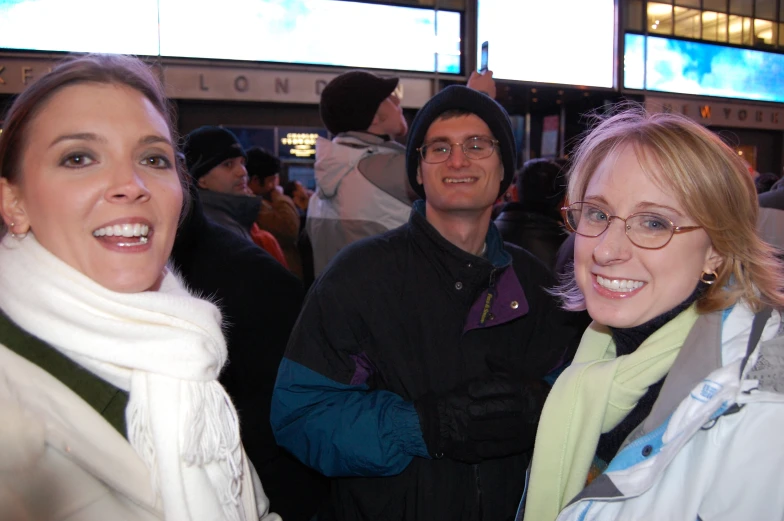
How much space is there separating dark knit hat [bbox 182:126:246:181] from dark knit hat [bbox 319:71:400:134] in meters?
0.59

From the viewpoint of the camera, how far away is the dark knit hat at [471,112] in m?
2.11

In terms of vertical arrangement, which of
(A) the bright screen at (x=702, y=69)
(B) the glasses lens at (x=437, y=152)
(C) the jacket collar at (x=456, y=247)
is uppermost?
(A) the bright screen at (x=702, y=69)

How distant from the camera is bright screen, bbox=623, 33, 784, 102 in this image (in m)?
13.5

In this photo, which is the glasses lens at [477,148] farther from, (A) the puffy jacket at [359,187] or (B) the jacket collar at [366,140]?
(B) the jacket collar at [366,140]

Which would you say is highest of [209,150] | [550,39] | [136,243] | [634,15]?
[634,15]

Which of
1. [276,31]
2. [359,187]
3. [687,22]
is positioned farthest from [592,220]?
[687,22]

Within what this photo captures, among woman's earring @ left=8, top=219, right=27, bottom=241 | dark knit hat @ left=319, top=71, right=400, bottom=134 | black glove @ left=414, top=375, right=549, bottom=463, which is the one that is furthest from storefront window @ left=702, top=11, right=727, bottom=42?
woman's earring @ left=8, top=219, right=27, bottom=241

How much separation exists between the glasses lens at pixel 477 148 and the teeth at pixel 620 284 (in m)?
0.82

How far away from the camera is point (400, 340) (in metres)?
1.85

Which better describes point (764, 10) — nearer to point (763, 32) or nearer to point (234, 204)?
point (763, 32)

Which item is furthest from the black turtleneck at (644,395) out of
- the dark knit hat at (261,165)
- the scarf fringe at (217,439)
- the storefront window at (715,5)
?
the storefront window at (715,5)

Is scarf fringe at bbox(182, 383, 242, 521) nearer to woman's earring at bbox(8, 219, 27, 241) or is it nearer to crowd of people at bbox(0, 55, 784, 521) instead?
crowd of people at bbox(0, 55, 784, 521)

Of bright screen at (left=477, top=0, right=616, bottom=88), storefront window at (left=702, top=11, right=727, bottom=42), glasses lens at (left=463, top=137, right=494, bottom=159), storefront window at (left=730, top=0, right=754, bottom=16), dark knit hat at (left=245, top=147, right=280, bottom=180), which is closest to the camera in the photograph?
glasses lens at (left=463, top=137, right=494, bottom=159)

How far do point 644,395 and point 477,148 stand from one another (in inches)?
42.7
